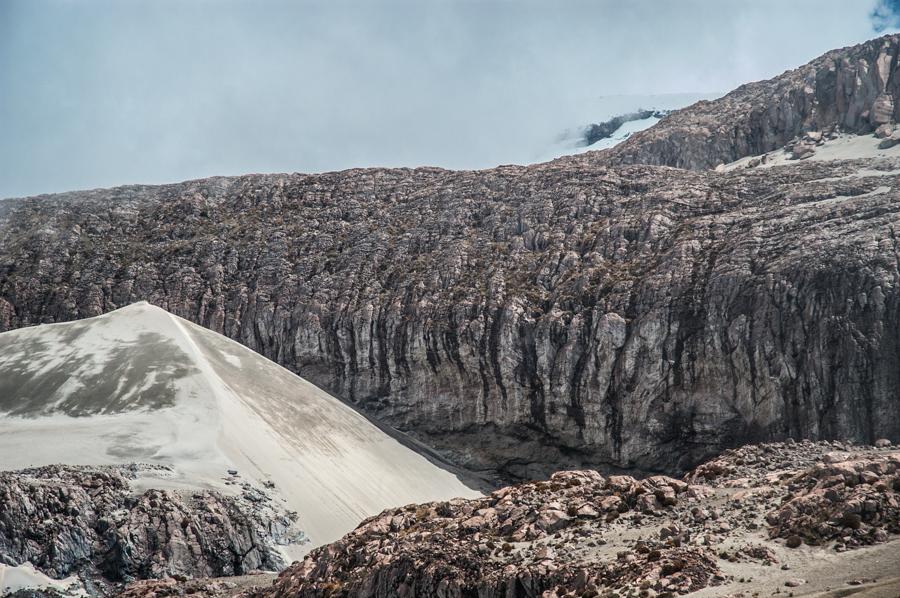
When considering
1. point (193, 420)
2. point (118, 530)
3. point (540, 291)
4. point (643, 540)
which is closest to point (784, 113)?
point (540, 291)

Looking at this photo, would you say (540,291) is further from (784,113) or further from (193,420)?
(784,113)

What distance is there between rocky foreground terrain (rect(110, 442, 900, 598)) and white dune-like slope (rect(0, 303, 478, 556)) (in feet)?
84.8

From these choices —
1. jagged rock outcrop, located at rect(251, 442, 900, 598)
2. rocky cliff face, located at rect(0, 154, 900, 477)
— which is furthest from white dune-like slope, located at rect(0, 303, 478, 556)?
jagged rock outcrop, located at rect(251, 442, 900, 598)

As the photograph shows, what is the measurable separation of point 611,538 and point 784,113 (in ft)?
380

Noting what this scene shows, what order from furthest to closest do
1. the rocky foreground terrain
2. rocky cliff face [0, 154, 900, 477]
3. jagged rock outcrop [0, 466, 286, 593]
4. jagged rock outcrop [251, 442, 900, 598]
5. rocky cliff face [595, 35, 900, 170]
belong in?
rocky cliff face [595, 35, 900, 170], rocky cliff face [0, 154, 900, 477], jagged rock outcrop [0, 466, 286, 593], jagged rock outcrop [251, 442, 900, 598], the rocky foreground terrain

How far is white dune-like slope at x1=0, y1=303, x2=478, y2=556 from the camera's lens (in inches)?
3125

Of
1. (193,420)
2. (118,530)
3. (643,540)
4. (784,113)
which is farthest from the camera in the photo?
(784,113)

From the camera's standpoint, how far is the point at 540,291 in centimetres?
10469

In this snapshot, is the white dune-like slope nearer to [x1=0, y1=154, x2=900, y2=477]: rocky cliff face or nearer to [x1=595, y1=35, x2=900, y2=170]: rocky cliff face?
[x1=0, y1=154, x2=900, y2=477]: rocky cliff face

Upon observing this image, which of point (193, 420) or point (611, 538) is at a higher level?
point (193, 420)

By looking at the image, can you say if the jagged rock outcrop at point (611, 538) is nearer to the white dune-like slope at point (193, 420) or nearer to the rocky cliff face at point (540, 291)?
the white dune-like slope at point (193, 420)

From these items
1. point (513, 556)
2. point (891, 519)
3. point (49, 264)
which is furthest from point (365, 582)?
point (49, 264)

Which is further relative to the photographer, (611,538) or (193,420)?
(193,420)

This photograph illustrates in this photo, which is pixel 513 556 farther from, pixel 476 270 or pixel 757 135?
pixel 757 135
